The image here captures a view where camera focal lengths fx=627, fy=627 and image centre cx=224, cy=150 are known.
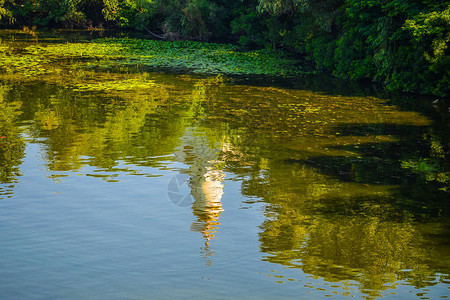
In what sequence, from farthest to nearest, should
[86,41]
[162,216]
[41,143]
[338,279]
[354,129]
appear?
[86,41], [354,129], [41,143], [162,216], [338,279]

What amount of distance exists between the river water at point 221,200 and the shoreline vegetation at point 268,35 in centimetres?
417

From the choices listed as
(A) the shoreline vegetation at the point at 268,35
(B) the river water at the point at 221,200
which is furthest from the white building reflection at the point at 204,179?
(A) the shoreline vegetation at the point at 268,35

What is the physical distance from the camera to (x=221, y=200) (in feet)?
42.8

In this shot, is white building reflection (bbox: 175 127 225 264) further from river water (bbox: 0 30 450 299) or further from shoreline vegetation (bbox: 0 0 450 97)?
shoreline vegetation (bbox: 0 0 450 97)

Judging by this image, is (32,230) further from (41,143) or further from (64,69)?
(64,69)

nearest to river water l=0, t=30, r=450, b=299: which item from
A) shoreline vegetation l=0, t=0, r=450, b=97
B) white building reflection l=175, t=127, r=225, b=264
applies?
white building reflection l=175, t=127, r=225, b=264

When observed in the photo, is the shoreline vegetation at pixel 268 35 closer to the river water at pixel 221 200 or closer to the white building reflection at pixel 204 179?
the river water at pixel 221 200

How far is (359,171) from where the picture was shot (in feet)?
51.0

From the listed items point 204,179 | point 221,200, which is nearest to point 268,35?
point 204,179

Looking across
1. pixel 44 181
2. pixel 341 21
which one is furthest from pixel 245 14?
pixel 44 181

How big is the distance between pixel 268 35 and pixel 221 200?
35831mm

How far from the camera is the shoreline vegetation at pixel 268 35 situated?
27.0 meters

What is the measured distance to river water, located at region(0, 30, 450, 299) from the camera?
9.37 meters

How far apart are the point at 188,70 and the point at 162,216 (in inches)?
929
